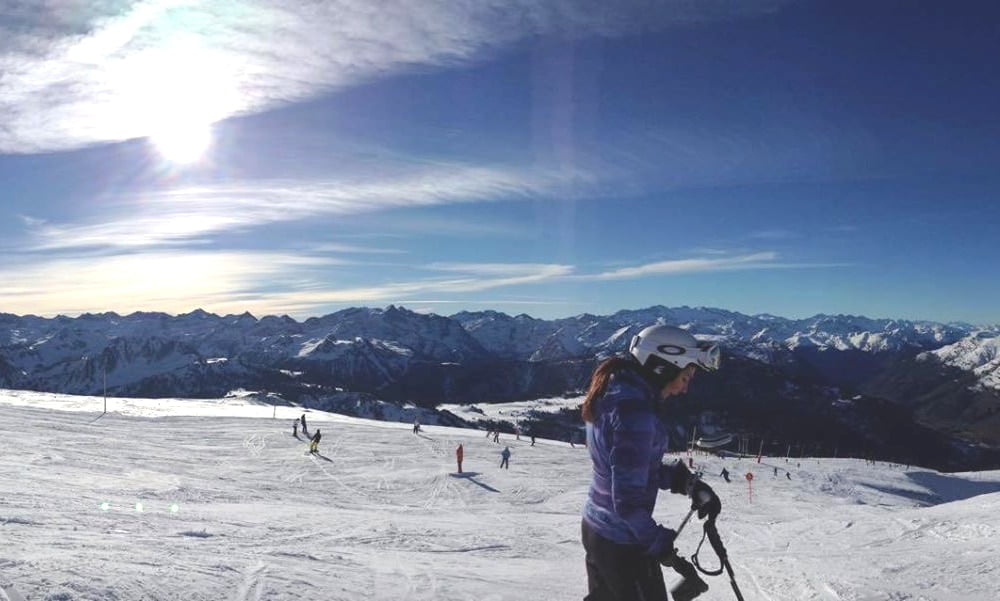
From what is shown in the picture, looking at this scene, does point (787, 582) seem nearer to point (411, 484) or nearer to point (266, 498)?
point (266, 498)

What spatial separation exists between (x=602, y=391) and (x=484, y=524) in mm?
14422

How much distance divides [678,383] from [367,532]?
11904 mm

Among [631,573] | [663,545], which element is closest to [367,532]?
[631,573]

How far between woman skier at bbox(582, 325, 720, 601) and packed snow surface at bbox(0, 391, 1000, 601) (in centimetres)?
584

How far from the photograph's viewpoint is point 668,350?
480 cm

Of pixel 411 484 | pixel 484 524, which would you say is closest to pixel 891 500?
pixel 411 484

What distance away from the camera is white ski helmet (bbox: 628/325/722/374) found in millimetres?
4781

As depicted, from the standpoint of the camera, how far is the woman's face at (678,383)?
188 inches

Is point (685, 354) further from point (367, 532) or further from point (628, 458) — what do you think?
point (367, 532)

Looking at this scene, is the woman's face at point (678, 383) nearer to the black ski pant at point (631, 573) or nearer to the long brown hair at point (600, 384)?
the long brown hair at point (600, 384)

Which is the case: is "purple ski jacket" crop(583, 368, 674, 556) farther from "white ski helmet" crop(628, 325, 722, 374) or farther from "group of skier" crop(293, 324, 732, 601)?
"white ski helmet" crop(628, 325, 722, 374)

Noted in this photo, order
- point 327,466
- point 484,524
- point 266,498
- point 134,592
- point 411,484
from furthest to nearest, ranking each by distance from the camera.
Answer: point 327,466 < point 411,484 < point 266,498 < point 484,524 < point 134,592

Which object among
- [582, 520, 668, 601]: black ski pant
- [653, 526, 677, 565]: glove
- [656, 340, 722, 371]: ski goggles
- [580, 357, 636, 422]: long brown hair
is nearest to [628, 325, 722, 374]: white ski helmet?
[656, 340, 722, 371]: ski goggles

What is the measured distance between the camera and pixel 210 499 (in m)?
19.7
